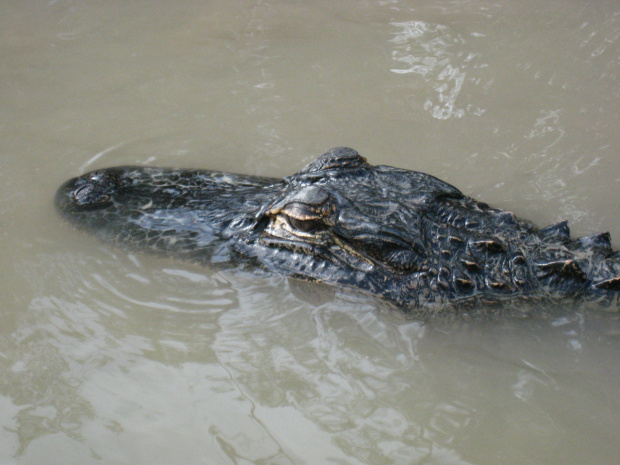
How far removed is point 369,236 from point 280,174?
5.06 ft

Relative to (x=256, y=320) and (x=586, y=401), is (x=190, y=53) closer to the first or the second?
(x=256, y=320)

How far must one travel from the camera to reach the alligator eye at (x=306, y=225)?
2924 millimetres

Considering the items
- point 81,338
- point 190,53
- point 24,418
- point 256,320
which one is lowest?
point 24,418

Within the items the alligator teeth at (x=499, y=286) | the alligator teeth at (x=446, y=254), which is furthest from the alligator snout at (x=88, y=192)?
the alligator teeth at (x=499, y=286)

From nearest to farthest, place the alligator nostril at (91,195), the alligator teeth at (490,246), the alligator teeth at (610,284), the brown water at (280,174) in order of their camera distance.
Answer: the brown water at (280,174) < the alligator teeth at (610,284) < the alligator teeth at (490,246) < the alligator nostril at (91,195)

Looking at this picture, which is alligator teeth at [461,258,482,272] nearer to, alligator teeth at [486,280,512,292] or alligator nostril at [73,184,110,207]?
alligator teeth at [486,280,512,292]

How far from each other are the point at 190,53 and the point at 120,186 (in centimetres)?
274

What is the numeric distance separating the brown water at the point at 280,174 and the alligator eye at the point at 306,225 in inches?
14.2

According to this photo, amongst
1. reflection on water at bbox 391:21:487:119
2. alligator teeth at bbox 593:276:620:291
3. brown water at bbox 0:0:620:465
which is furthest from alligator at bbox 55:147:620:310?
reflection on water at bbox 391:21:487:119

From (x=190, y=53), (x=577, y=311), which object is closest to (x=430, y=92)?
(x=190, y=53)

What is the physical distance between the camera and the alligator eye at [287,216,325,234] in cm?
292

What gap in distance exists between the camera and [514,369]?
2.75 m

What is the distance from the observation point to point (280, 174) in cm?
423

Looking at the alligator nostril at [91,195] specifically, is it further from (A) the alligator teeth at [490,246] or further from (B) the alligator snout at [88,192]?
(A) the alligator teeth at [490,246]
